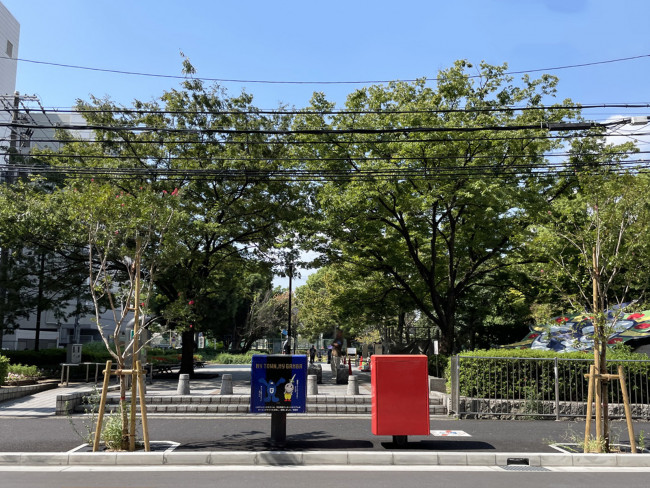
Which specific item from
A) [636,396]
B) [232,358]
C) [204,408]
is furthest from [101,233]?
[232,358]

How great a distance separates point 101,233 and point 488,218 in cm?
1401

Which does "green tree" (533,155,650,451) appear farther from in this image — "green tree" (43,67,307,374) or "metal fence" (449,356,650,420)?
"green tree" (43,67,307,374)

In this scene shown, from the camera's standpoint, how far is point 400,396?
952cm

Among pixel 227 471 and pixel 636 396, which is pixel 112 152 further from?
pixel 636 396

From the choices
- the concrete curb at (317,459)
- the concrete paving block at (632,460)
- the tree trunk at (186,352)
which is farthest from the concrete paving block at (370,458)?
the tree trunk at (186,352)

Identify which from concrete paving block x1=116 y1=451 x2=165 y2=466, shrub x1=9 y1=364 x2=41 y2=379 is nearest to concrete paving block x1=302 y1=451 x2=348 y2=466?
concrete paving block x1=116 y1=451 x2=165 y2=466

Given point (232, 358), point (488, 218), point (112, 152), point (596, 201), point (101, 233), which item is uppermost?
point (112, 152)

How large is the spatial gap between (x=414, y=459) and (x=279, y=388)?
8.53 feet

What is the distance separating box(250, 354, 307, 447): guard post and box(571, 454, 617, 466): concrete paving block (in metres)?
4.56

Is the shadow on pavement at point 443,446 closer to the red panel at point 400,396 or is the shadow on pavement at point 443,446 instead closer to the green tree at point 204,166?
the red panel at point 400,396

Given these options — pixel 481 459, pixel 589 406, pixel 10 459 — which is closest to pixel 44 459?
pixel 10 459

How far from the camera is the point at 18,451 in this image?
905cm

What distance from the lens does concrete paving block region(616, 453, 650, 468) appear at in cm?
877

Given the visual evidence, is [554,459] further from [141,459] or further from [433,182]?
[433,182]
